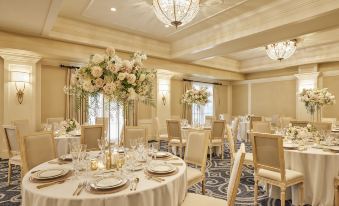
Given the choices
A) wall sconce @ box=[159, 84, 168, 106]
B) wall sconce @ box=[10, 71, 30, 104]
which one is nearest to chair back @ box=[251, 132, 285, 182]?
wall sconce @ box=[10, 71, 30, 104]

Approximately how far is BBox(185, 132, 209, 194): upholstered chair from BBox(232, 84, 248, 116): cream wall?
898 centimetres

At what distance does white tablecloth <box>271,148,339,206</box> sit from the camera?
2984 mm

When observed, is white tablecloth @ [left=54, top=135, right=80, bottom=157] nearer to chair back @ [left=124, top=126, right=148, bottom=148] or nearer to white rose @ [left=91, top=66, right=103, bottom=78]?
chair back @ [left=124, top=126, right=148, bottom=148]

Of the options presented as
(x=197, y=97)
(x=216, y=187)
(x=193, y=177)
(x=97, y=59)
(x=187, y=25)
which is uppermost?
(x=187, y=25)

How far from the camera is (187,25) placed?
5934 millimetres

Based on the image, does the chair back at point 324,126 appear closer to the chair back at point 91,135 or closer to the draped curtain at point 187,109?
the chair back at point 91,135

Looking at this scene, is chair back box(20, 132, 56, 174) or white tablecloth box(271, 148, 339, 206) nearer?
chair back box(20, 132, 56, 174)

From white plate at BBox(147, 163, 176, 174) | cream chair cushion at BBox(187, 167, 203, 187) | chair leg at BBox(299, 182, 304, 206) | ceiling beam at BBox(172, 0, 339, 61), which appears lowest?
chair leg at BBox(299, 182, 304, 206)

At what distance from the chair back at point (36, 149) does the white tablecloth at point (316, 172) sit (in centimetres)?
328

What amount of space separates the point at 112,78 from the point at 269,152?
7.30ft

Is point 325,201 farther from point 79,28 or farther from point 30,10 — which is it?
point 79,28

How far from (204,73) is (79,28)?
5265 mm

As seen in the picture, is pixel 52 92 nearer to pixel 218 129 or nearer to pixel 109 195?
pixel 218 129

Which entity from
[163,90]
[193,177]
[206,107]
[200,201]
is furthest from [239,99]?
[200,201]
